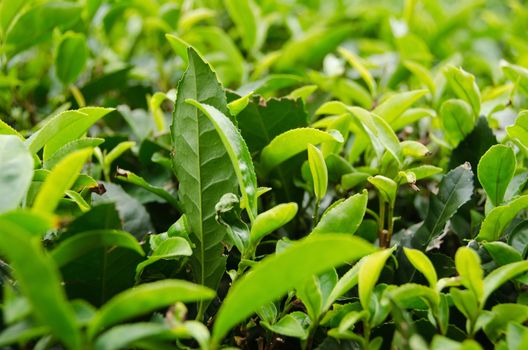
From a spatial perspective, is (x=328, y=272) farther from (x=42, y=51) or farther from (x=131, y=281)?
(x=42, y=51)

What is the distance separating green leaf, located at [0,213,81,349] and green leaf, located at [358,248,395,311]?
357mm

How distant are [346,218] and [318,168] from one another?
103 mm

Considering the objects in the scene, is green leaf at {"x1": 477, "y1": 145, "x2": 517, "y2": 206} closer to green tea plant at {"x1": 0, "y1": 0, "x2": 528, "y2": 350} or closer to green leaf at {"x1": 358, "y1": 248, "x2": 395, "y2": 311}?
green tea plant at {"x1": 0, "y1": 0, "x2": 528, "y2": 350}

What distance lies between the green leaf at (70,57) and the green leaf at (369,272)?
2.90ft

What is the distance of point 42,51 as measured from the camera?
1.74 m

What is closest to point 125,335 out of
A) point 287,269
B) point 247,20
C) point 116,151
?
point 287,269

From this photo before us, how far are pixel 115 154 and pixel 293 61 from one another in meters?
0.72

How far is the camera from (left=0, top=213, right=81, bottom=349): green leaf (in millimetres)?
592

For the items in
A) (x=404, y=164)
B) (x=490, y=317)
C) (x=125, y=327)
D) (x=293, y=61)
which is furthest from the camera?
(x=293, y=61)

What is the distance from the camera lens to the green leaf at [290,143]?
0.94 meters

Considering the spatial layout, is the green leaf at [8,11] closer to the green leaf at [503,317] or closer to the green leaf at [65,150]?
the green leaf at [65,150]

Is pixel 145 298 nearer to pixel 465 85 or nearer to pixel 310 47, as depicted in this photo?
pixel 465 85

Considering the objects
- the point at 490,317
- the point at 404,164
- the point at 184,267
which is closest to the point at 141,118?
the point at 184,267

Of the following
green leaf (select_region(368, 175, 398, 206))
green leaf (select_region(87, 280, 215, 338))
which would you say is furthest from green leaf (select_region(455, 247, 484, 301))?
green leaf (select_region(87, 280, 215, 338))
